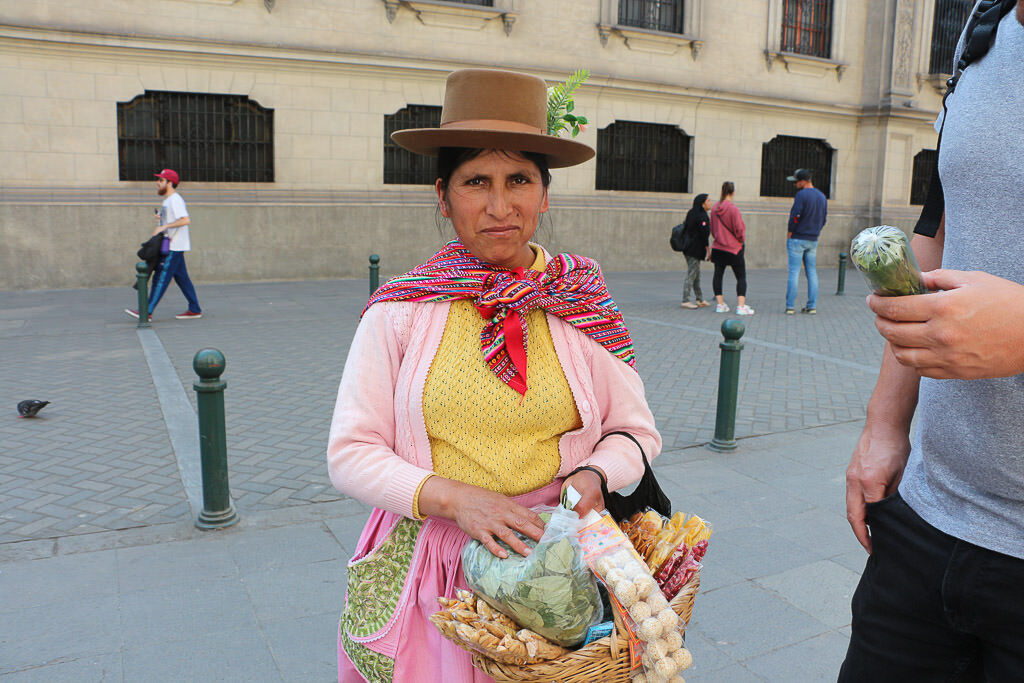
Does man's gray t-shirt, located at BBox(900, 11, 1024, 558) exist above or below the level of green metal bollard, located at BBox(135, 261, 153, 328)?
above

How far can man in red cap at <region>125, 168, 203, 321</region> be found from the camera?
10.6 m

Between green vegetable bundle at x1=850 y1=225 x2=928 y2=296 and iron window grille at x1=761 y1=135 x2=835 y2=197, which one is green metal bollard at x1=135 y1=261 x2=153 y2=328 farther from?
iron window grille at x1=761 y1=135 x2=835 y2=197

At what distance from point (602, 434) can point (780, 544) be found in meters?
2.58

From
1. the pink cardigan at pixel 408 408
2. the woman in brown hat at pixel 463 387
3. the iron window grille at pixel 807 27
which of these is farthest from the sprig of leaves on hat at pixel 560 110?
the iron window grille at pixel 807 27

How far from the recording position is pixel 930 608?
1.50 meters

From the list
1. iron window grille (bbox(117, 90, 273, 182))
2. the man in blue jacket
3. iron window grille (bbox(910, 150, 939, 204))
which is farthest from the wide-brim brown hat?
iron window grille (bbox(910, 150, 939, 204))

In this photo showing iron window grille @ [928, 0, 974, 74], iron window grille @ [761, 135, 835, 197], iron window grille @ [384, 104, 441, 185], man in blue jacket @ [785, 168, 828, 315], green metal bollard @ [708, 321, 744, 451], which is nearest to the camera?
green metal bollard @ [708, 321, 744, 451]

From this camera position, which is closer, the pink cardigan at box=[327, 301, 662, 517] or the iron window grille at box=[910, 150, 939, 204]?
the pink cardigan at box=[327, 301, 662, 517]

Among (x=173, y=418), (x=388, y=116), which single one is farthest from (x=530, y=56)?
(x=173, y=418)

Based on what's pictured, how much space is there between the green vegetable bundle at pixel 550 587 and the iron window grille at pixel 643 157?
17.3m

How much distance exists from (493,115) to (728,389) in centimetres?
428

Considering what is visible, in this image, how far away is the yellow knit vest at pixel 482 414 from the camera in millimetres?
1815

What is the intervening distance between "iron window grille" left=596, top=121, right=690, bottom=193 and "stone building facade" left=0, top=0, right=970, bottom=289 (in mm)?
46

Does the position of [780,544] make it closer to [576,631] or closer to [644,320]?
[576,631]
